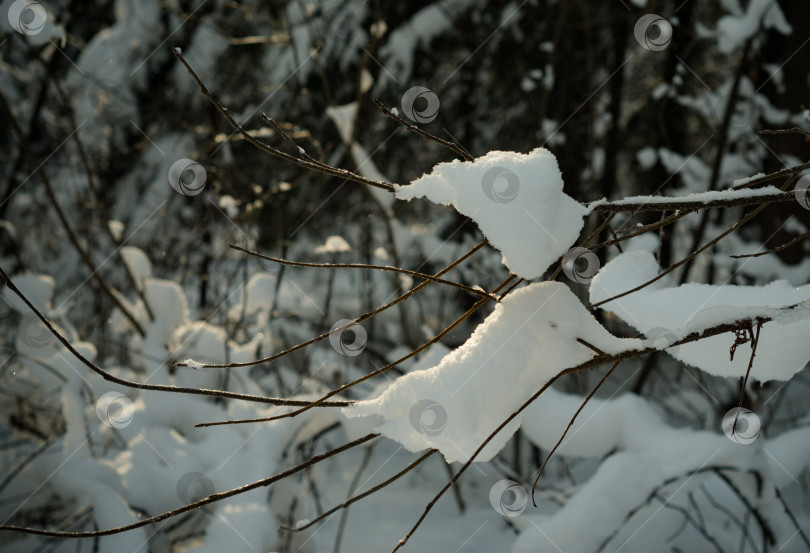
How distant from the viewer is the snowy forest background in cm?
75

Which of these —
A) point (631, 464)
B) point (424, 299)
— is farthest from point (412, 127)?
point (424, 299)

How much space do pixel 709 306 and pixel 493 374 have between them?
0.31 metres

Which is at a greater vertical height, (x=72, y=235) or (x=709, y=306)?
(x=709, y=306)

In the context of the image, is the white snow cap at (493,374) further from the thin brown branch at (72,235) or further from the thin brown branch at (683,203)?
the thin brown branch at (72,235)

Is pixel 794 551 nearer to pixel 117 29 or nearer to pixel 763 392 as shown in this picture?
pixel 763 392

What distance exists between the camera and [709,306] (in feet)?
2.60

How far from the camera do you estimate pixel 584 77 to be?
372cm

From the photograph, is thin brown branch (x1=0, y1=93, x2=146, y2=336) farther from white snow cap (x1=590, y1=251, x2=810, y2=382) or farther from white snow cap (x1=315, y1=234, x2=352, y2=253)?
white snow cap (x1=590, y1=251, x2=810, y2=382)

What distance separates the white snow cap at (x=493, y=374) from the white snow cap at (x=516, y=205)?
3.0 inches

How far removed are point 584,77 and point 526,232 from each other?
11.2ft

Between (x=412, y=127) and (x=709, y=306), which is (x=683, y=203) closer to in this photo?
(x=709, y=306)

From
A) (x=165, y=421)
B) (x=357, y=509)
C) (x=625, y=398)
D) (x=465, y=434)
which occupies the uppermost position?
(x=625, y=398)

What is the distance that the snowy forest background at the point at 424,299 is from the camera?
0.75 metres

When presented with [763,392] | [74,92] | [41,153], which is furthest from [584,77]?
[41,153]
